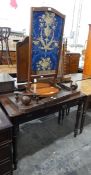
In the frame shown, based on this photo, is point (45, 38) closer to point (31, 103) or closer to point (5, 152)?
point (31, 103)

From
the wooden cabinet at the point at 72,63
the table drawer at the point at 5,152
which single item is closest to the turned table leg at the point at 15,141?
the table drawer at the point at 5,152

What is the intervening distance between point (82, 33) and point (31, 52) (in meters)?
3.16

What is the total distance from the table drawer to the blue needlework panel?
2.67 feet

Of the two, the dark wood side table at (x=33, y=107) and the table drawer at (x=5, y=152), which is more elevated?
the dark wood side table at (x=33, y=107)

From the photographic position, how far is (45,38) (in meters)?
1.72

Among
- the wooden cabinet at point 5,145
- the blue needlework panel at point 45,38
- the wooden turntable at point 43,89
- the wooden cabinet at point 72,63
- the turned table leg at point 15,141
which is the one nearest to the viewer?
the wooden cabinet at point 5,145

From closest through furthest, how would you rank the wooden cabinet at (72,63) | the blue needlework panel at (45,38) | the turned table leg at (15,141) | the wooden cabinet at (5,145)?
1. the wooden cabinet at (5,145)
2. the turned table leg at (15,141)
3. the blue needlework panel at (45,38)
4. the wooden cabinet at (72,63)

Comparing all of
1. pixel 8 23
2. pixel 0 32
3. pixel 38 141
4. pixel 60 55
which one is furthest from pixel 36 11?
pixel 8 23

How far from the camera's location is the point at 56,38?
1.82m

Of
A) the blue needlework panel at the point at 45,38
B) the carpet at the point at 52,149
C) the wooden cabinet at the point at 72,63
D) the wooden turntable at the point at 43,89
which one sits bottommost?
the carpet at the point at 52,149

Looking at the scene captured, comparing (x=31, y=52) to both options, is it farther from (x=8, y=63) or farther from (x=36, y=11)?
(x=8, y=63)

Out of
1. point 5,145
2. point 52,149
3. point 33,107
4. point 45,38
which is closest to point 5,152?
point 5,145

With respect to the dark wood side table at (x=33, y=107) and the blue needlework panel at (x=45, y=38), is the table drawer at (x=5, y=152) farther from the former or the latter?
the blue needlework panel at (x=45, y=38)

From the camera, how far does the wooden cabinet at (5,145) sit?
133 centimetres
